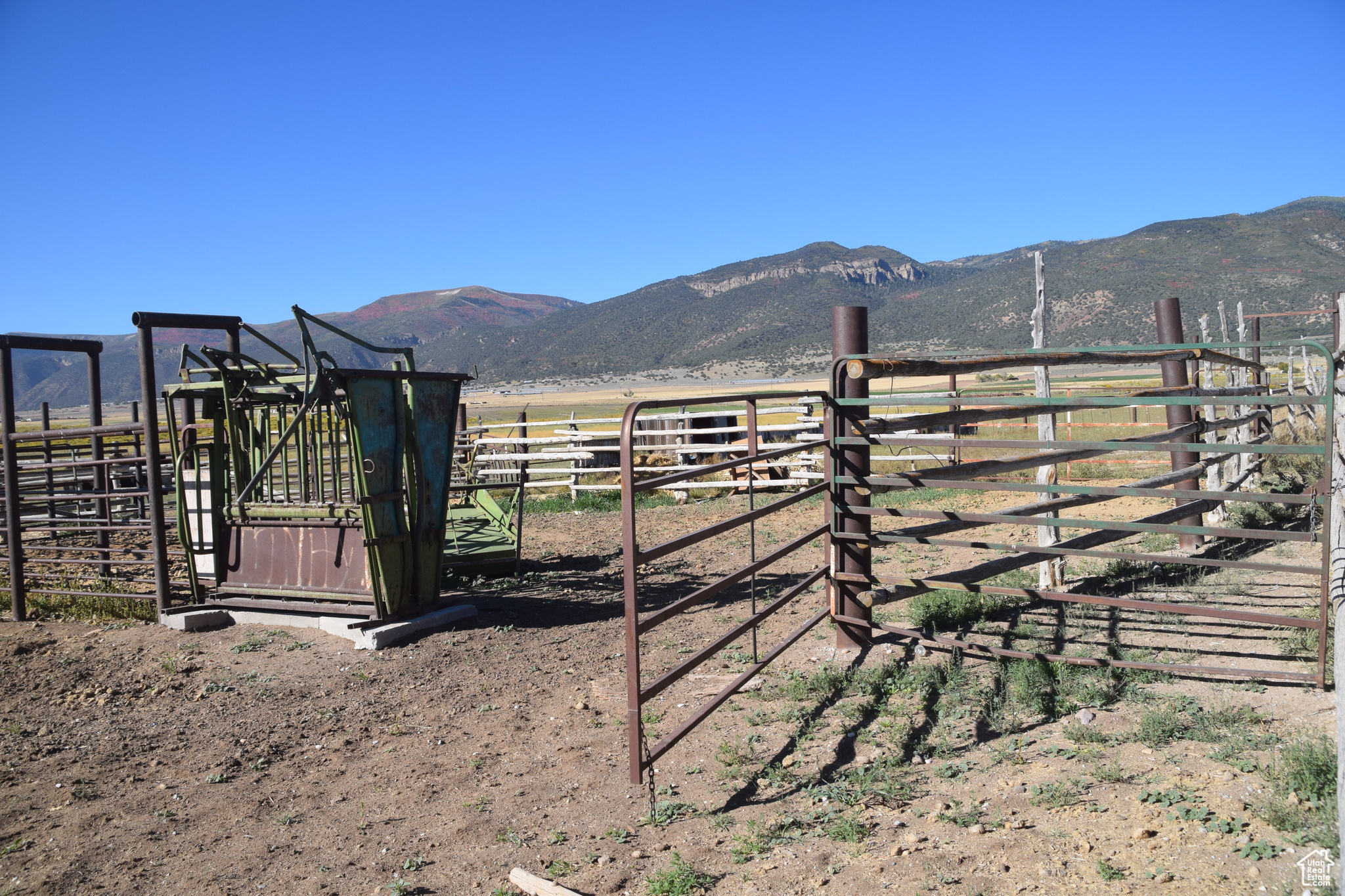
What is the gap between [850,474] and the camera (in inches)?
198

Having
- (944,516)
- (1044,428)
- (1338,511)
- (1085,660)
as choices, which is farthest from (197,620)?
(1338,511)

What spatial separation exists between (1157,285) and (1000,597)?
78933mm

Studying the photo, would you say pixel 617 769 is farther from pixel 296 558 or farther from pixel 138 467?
pixel 138 467

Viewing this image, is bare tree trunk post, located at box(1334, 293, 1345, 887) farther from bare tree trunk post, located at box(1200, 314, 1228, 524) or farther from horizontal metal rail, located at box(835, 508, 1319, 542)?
bare tree trunk post, located at box(1200, 314, 1228, 524)

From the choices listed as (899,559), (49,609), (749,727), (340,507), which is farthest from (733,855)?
(49,609)

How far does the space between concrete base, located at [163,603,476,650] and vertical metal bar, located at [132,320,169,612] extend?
334 mm

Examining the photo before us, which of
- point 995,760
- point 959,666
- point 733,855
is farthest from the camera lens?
point 959,666

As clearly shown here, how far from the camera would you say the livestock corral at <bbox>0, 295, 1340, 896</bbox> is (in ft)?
10.6

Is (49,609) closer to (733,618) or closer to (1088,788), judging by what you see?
(733,618)

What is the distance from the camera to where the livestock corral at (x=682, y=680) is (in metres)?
3.23

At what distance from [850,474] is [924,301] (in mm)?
97603

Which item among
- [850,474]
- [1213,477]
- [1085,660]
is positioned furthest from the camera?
[1213,477]

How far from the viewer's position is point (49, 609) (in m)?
8.23

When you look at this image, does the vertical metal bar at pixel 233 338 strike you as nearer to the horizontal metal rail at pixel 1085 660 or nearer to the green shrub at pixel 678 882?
the horizontal metal rail at pixel 1085 660
